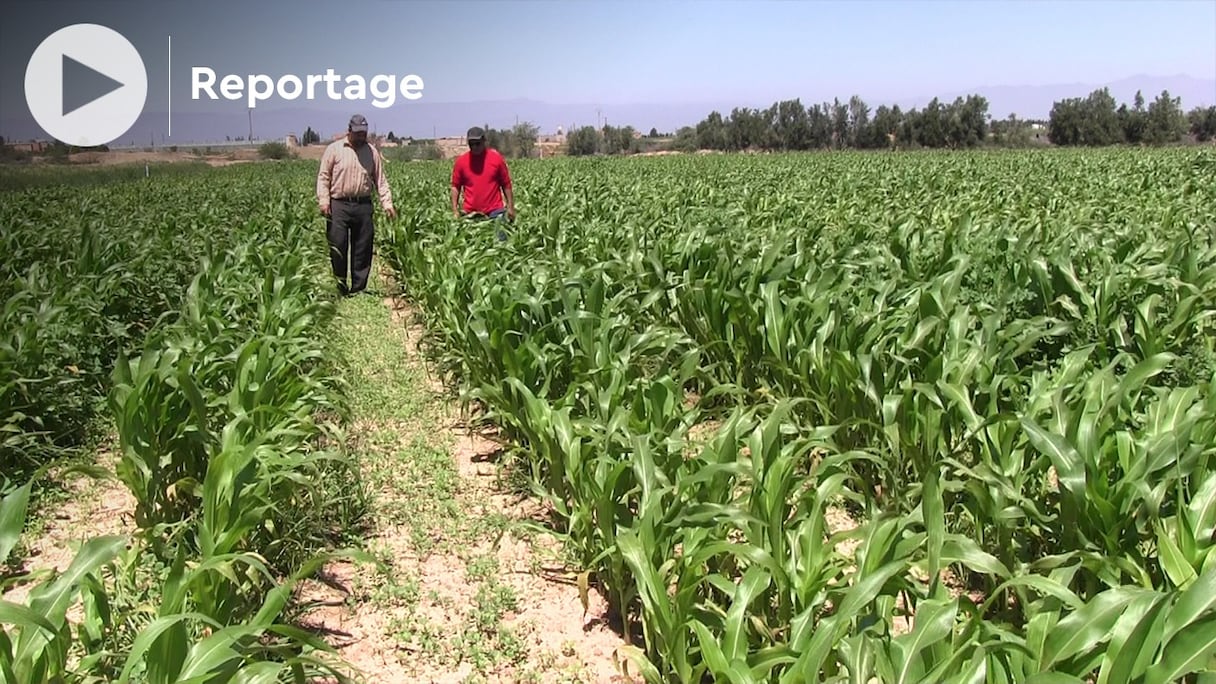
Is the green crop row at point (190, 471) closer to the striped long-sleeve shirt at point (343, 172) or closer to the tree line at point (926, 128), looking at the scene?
the striped long-sleeve shirt at point (343, 172)

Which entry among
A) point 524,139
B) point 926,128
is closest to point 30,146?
point 524,139

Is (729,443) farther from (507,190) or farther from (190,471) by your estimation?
(507,190)

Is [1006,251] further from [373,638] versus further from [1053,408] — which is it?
[373,638]

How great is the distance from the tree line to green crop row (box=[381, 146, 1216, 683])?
2637 inches

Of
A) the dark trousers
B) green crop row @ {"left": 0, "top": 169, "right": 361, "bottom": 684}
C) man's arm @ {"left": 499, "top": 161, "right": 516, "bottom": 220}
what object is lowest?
green crop row @ {"left": 0, "top": 169, "right": 361, "bottom": 684}

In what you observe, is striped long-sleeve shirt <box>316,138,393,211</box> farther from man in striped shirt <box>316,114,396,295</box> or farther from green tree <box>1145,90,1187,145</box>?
green tree <box>1145,90,1187,145</box>

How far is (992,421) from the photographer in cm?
283

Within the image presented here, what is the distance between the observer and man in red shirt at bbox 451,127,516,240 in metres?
8.36

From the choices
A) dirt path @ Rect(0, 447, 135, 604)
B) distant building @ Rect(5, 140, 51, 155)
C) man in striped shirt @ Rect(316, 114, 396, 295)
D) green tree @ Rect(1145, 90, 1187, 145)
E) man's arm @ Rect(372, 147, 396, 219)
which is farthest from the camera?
green tree @ Rect(1145, 90, 1187, 145)

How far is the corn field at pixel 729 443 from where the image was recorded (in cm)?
207

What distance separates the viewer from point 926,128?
240ft

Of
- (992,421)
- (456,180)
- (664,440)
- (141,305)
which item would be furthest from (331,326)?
(992,421)

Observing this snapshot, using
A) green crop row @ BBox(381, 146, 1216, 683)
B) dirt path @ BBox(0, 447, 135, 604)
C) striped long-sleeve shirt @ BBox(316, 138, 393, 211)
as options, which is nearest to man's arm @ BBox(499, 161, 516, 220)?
green crop row @ BBox(381, 146, 1216, 683)

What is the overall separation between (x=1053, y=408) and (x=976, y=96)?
7782 centimetres
